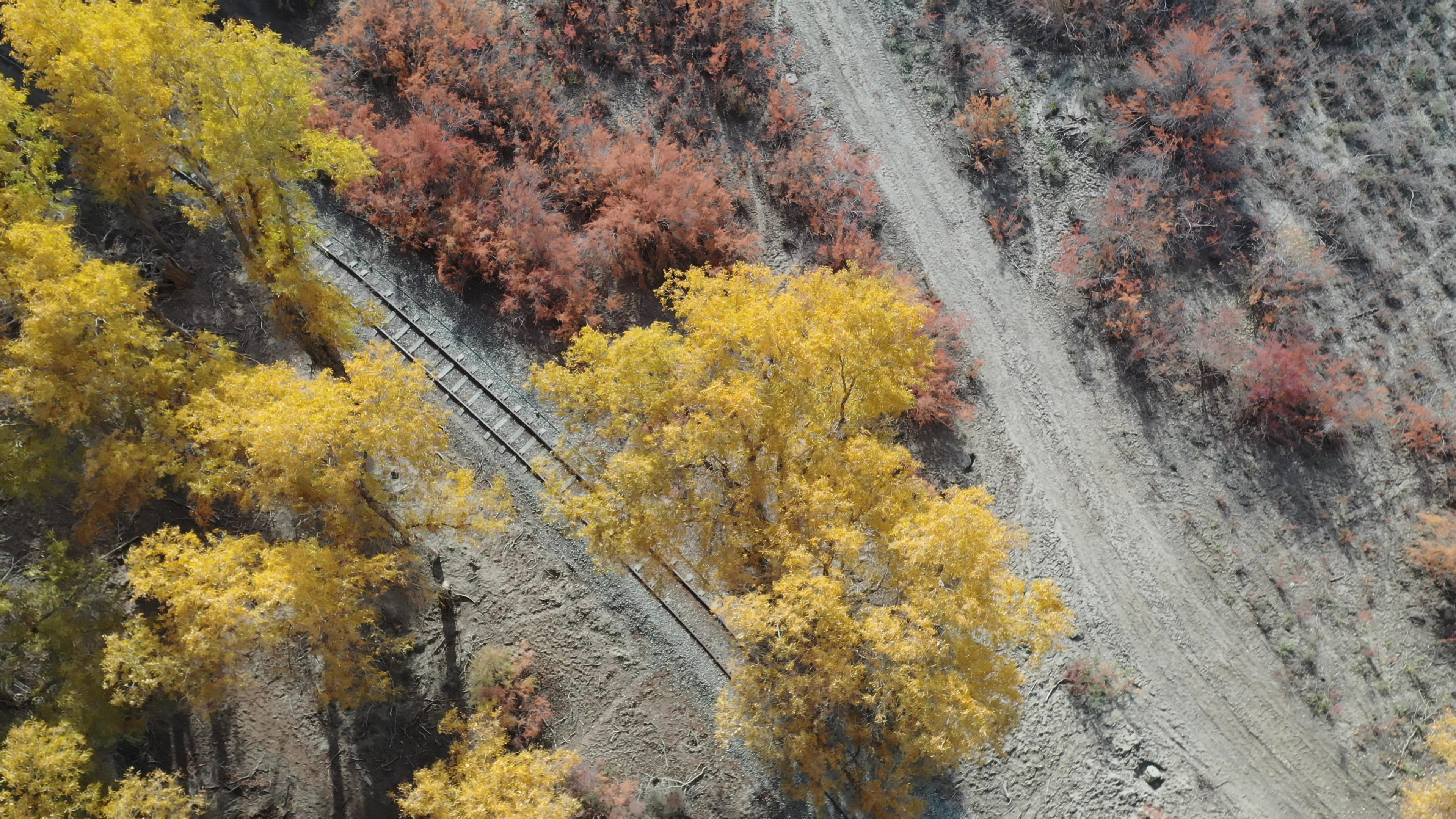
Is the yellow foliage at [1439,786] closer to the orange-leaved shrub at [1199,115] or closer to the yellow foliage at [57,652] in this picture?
the orange-leaved shrub at [1199,115]

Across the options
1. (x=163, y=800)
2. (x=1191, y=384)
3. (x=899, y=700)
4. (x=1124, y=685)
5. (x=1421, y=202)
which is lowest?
(x=163, y=800)

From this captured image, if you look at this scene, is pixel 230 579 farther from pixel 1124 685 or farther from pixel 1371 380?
pixel 1371 380

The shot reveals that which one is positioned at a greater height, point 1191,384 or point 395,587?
point 1191,384

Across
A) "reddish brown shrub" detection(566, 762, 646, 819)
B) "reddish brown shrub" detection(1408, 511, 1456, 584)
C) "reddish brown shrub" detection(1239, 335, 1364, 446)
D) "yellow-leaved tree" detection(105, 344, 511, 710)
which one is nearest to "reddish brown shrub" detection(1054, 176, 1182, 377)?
"reddish brown shrub" detection(1239, 335, 1364, 446)

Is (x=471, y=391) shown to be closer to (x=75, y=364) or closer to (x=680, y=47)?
(x=75, y=364)

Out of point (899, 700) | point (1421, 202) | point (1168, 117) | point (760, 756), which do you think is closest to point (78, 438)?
point (760, 756)

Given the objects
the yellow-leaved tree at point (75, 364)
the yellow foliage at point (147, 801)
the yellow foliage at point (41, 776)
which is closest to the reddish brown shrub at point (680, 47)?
the yellow-leaved tree at point (75, 364)

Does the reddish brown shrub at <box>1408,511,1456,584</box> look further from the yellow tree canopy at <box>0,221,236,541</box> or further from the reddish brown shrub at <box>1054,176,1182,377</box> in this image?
the yellow tree canopy at <box>0,221,236,541</box>
